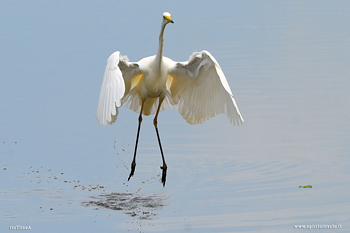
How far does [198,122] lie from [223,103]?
1.03m

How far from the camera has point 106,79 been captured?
1226 centimetres

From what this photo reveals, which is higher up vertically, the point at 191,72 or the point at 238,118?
the point at 191,72

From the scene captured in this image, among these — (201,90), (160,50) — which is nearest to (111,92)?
(160,50)

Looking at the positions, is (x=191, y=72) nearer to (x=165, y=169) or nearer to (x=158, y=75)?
(x=158, y=75)

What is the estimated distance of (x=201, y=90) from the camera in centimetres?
1420

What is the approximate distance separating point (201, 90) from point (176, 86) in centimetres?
55

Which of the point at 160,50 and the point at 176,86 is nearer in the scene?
the point at 160,50

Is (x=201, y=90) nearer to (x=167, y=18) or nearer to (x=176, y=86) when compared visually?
(x=176, y=86)

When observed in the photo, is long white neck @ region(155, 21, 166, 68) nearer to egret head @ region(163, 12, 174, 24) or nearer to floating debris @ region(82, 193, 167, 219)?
egret head @ region(163, 12, 174, 24)

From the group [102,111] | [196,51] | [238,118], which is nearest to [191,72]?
[196,51]

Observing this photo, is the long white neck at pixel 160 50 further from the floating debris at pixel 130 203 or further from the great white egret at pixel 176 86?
the floating debris at pixel 130 203

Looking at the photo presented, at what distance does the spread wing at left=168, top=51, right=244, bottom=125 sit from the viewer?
43.6 ft

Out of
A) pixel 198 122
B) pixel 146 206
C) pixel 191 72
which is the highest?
pixel 191 72

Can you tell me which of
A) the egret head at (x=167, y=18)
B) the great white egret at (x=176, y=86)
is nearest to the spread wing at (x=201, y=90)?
the great white egret at (x=176, y=86)
